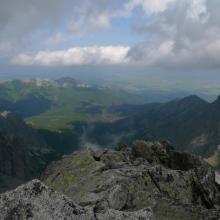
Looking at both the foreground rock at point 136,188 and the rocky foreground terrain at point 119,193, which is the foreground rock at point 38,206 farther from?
the foreground rock at point 136,188

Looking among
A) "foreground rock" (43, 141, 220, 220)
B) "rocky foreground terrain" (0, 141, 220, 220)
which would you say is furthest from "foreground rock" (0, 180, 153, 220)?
"foreground rock" (43, 141, 220, 220)

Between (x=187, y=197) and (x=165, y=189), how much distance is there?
7.25ft

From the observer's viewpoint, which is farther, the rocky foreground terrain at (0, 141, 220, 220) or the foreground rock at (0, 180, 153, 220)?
the rocky foreground terrain at (0, 141, 220, 220)

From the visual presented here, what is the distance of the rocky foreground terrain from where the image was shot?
51.8ft

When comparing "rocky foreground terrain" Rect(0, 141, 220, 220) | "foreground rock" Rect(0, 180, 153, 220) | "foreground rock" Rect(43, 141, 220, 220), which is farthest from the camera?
"foreground rock" Rect(43, 141, 220, 220)

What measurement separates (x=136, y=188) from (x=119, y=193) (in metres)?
6.52

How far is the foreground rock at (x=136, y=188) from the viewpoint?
24.4 m

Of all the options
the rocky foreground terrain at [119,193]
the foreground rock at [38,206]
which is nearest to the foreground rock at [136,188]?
the rocky foreground terrain at [119,193]

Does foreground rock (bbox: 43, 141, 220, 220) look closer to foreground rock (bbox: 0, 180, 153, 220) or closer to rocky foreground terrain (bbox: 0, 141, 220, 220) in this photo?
rocky foreground terrain (bbox: 0, 141, 220, 220)

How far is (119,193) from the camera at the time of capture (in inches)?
1058

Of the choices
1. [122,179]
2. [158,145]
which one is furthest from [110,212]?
[158,145]

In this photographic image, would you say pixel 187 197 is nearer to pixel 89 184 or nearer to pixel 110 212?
pixel 89 184

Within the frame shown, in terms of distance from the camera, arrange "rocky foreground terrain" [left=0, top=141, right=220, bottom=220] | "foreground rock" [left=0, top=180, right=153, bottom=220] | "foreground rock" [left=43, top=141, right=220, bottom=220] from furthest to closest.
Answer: "foreground rock" [left=43, top=141, right=220, bottom=220] → "rocky foreground terrain" [left=0, top=141, right=220, bottom=220] → "foreground rock" [left=0, top=180, right=153, bottom=220]

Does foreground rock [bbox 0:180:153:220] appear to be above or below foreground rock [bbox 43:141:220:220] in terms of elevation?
above
